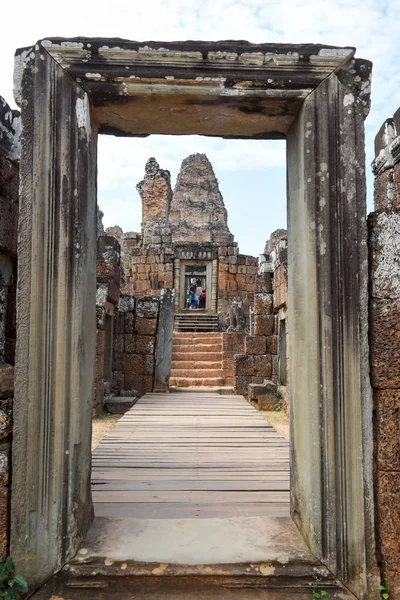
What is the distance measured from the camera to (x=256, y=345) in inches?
414

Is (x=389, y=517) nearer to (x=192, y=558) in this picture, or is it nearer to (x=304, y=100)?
(x=192, y=558)

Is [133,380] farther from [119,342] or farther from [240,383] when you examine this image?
[240,383]

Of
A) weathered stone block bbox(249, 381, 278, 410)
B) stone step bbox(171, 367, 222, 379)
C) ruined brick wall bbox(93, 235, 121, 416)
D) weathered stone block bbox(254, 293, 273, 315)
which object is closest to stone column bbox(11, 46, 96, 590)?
ruined brick wall bbox(93, 235, 121, 416)

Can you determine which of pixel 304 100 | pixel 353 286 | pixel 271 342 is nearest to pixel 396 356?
pixel 353 286

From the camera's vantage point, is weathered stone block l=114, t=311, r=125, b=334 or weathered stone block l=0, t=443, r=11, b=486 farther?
weathered stone block l=114, t=311, r=125, b=334

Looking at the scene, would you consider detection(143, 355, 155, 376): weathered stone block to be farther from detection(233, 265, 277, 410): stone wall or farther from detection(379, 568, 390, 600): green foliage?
detection(379, 568, 390, 600): green foliage

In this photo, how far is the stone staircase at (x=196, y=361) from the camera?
38.5 feet

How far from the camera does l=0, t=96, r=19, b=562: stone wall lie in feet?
7.92

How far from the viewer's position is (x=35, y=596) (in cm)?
232

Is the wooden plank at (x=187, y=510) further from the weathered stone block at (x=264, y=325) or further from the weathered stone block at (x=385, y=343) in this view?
the weathered stone block at (x=264, y=325)

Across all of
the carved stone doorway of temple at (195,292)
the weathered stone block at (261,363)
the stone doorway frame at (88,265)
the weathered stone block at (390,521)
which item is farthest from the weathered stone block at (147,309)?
the carved stone doorway of temple at (195,292)

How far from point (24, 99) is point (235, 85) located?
111 centimetres

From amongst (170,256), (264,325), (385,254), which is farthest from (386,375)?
(170,256)

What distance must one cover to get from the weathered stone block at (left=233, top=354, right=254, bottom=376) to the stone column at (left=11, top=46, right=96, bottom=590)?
7998mm
